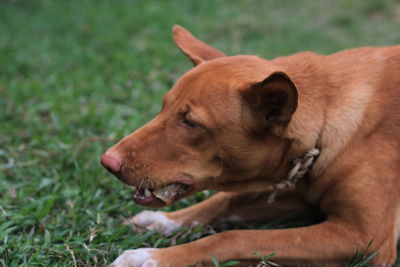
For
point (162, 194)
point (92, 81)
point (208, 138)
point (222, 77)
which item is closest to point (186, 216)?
point (162, 194)

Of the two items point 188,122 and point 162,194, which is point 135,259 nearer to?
point 162,194

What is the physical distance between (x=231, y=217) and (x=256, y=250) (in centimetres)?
70

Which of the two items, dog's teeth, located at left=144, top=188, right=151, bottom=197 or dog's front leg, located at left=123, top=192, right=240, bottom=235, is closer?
dog's teeth, located at left=144, top=188, right=151, bottom=197

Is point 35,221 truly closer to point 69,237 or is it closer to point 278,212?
point 69,237

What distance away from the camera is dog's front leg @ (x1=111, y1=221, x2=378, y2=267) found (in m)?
2.86

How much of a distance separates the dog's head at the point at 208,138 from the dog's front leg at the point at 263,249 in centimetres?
34

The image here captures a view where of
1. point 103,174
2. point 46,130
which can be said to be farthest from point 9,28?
point 103,174

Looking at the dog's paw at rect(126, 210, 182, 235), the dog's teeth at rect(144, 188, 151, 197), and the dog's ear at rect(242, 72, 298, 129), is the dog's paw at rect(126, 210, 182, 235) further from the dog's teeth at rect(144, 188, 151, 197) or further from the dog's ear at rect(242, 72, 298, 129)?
the dog's ear at rect(242, 72, 298, 129)

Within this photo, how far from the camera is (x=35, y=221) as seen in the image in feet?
10.9

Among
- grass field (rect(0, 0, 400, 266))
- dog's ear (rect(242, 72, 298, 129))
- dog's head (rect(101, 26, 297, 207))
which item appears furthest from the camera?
grass field (rect(0, 0, 400, 266))

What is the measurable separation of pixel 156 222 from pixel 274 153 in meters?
1.02

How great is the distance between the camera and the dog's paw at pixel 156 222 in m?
3.40

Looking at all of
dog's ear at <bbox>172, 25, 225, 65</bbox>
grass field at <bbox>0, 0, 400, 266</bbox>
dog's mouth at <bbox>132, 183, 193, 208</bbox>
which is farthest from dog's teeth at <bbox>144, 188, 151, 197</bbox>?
dog's ear at <bbox>172, 25, 225, 65</bbox>

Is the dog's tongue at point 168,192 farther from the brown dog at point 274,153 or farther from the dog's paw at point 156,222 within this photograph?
the dog's paw at point 156,222
